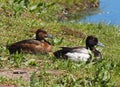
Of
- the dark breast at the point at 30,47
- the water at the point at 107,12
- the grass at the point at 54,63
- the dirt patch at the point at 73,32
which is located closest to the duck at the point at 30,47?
the dark breast at the point at 30,47

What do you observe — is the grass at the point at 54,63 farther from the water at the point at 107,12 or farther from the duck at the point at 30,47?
the water at the point at 107,12

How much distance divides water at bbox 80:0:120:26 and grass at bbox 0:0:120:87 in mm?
9795

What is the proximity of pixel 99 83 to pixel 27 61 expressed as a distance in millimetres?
2197

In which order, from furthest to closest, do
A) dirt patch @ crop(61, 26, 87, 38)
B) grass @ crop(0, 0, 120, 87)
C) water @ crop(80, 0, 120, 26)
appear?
water @ crop(80, 0, 120, 26)
dirt patch @ crop(61, 26, 87, 38)
grass @ crop(0, 0, 120, 87)

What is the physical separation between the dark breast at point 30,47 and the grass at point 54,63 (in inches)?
10.0

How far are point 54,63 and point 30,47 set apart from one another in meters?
1.38

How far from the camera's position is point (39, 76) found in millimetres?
11172

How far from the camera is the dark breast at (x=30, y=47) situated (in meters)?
13.7

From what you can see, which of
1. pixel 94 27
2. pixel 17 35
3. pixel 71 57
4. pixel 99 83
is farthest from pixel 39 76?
pixel 94 27

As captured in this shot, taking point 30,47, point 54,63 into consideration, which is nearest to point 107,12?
point 30,47

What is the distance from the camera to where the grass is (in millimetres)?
10875

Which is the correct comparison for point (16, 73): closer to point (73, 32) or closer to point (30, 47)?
point (30, 47)

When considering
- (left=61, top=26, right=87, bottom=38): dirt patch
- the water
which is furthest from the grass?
the water

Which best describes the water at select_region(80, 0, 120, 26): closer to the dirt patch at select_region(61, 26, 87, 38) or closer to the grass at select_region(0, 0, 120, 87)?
the dirt patch at select_region(61, 26, 87, 38)
